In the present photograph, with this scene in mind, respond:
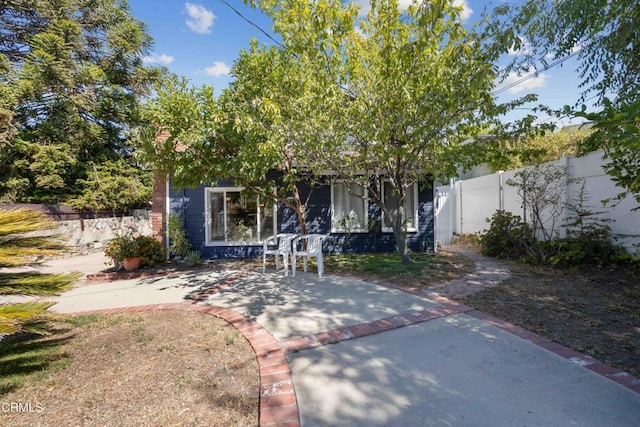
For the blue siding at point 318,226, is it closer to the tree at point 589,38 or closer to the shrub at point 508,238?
the shrub at point 508,238

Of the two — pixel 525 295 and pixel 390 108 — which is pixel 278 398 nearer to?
pixel 525 295

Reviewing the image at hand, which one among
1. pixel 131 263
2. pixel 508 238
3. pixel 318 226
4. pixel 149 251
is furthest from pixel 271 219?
pixel 508 238

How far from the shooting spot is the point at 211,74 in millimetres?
7688

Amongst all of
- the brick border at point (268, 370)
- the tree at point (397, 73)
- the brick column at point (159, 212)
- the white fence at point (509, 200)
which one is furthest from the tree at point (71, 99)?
the white fence at point (509, 200)

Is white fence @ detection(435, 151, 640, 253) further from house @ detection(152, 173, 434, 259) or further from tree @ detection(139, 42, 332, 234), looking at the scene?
tree @ detection(139, 42, 332, 234)

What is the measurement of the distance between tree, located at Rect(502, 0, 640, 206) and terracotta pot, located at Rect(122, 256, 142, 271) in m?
8.71

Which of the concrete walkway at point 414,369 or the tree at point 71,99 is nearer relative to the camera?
the concrete walkway at point 414,369

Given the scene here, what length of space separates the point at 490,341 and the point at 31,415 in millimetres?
4118

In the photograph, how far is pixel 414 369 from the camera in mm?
2840

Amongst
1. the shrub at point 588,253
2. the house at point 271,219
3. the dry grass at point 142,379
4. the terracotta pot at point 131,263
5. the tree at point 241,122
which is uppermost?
the tree at point 241,122

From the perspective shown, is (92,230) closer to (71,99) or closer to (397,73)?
(71,99)

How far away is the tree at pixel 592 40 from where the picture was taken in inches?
180

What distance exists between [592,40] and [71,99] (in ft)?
58.6

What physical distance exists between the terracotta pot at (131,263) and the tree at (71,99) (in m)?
8.20
